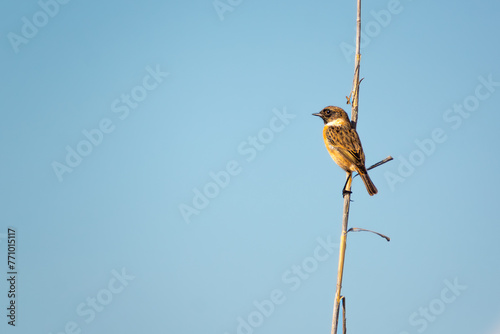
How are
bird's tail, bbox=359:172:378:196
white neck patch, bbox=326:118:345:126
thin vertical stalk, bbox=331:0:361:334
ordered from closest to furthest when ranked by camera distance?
1. thin vertical stalk, bbox=331:0:361:334
2. bird's tail, bbox=359:172:378:196
3. white neck patch, bbox=326:118:345:126

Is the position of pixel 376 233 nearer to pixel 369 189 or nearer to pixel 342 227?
pixel 342 227

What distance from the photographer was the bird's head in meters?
6.62

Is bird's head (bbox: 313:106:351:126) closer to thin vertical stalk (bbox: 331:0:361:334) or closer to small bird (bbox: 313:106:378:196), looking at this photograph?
small bird (bbox: 313:106:378:196)

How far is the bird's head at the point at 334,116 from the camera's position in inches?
261

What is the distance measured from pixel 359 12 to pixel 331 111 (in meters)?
3.07

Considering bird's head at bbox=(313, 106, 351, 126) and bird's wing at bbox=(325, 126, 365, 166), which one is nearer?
bird's wing at bbox=(325, 126, 365, 166)

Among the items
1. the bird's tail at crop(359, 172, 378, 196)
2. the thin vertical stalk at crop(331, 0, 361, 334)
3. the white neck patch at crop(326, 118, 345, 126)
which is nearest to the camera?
the thin vertical stalk at crop(331, 0, 361, 334)

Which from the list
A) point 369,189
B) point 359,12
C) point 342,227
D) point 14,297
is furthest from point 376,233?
point 14,297

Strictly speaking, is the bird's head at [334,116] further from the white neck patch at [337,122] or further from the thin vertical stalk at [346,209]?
the thin vertical stalk at [346,209]

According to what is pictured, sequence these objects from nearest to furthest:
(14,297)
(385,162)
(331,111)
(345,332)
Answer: (345,332) → (385,162) → (331,111) → (14,297)

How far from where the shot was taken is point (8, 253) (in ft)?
28.8

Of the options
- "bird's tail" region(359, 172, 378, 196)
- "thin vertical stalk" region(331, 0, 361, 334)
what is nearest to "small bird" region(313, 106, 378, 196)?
"bird's tail" region(359, 172, 378, 196)

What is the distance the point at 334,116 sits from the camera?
22.1 feet

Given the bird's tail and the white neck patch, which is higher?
the white neck patch
